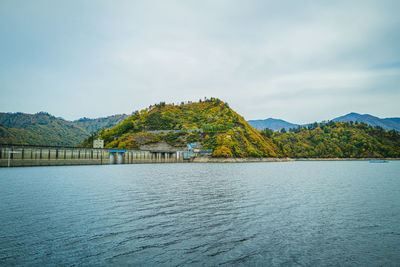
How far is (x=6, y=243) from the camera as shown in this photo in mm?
15578

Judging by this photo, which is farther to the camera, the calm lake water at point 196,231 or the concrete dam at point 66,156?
the concrete dam at point 66,156

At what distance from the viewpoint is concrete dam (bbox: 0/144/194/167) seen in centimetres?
9344

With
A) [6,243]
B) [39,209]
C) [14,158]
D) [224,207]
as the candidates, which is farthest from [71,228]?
[14,158]

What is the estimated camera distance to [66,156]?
114625mm

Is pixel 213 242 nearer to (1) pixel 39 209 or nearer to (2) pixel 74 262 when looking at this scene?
(2) pixel 74 262

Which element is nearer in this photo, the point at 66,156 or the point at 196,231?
the point at 196,231

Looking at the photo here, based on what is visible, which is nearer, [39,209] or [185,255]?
[185,255]

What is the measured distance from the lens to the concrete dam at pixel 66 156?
307 feet

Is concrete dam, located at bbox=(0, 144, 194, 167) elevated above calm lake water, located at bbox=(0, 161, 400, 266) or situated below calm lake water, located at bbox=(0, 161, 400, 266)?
above

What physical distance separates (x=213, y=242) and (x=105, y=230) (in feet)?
25.9

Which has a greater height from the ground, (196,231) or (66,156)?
(66,156)

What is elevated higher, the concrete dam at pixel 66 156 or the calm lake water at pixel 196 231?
the concrete dam at pixel 66 156

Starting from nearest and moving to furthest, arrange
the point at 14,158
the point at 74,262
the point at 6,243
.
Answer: the point at 74,262 → the point at 6,243 → the point at 14,158

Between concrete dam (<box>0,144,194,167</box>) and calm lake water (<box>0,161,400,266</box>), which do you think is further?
concrete dam (<box>0,144,194,167</box>)
